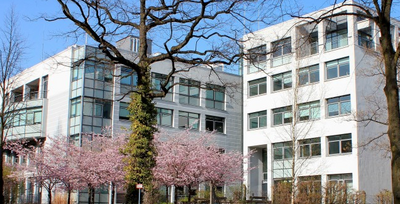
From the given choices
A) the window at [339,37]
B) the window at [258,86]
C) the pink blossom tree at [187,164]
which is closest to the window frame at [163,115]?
the window at [258,86]

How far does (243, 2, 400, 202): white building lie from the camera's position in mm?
35656

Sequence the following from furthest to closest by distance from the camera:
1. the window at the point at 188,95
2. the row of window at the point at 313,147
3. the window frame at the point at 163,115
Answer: the window at the point at 188,95, the window frame at the point at 163,115, the row of window at the point at 313,147

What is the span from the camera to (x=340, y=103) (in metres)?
37.0

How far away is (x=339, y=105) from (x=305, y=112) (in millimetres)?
2752

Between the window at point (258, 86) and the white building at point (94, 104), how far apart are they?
4.39ft

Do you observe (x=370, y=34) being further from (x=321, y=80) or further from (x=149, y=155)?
(x=149, y=155)

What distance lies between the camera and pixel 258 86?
43.7 meters

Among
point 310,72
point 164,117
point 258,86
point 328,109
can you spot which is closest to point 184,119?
point 164,117

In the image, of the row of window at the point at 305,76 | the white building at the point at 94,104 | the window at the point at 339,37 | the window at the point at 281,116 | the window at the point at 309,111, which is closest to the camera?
the row of window at the point at 305,76

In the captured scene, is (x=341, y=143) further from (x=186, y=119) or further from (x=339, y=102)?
(x=186, y=119)

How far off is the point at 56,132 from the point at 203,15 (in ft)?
85.4

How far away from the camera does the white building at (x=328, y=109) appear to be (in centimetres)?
3566

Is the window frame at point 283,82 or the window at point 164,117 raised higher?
the window frame at point 283,82

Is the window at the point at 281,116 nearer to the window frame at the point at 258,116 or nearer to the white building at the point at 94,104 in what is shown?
the window frame at the point at 258,116
